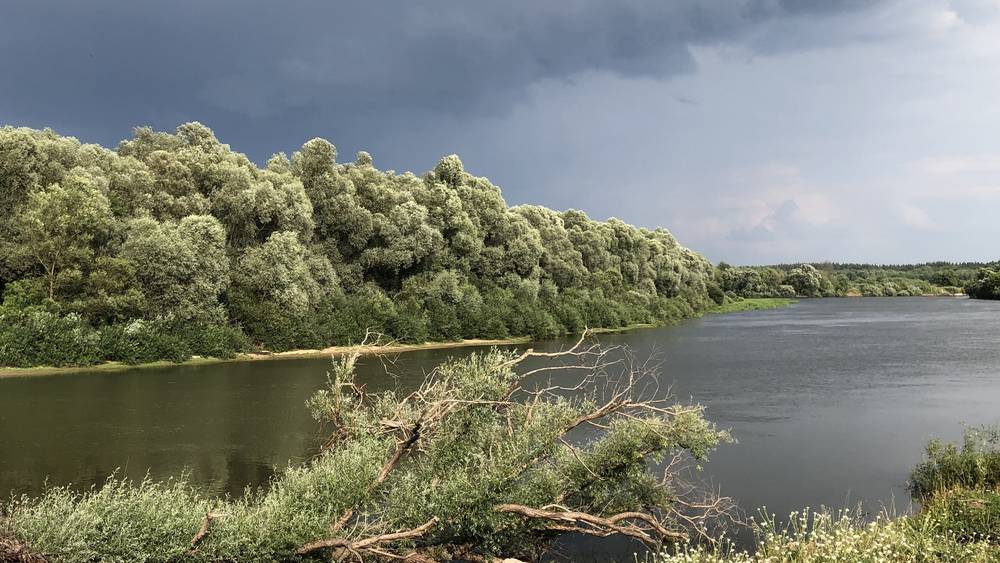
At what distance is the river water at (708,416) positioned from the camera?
1995 centimetres

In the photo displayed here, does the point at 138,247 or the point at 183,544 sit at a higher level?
the point at 138,247

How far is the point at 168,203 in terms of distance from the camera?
48062 millimetres

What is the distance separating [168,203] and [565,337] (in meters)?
39.1

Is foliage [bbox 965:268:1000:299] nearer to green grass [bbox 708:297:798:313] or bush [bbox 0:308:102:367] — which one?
green grass [bbox 708:297:798:313]

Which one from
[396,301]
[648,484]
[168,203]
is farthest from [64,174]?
[648,484]

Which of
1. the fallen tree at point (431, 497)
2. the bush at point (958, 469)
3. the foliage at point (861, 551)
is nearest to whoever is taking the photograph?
the foliage at point (861, 551)

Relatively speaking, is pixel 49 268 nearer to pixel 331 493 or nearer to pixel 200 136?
pixel 200 136

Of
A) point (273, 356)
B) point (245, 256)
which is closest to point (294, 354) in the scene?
point (273, 356)

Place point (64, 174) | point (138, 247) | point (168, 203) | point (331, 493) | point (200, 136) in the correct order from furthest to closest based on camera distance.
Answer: point (200, 136), point (168, 203), point (64, 174), point (138, 247), point (331, 493)

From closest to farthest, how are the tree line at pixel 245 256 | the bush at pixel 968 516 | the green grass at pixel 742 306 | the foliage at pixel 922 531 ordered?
the foliage at pixel 922 531
the bush at pixel 968 516
the tree line at pixel 245 256
the green grass at pixel 742 306

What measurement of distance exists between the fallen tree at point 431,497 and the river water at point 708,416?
15.2 feet

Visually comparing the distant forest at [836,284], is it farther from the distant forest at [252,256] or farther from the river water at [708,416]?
the river water at [708,416]

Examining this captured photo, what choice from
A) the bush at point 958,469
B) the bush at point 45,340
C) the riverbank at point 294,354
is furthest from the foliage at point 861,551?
the bush at point 45,340

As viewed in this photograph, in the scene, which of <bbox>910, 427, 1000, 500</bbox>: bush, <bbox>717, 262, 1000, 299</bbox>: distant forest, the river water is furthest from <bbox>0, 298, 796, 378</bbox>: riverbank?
<bbox>717, 262, 1000, 299</bbox>: distant forest
